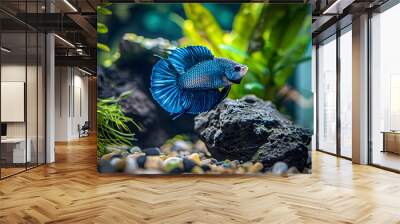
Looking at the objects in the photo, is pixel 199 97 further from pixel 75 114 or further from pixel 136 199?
pixel 75 114

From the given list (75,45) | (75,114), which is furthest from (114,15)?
(75,114)

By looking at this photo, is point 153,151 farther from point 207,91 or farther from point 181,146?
point 207,91

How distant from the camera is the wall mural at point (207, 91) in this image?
237 inches

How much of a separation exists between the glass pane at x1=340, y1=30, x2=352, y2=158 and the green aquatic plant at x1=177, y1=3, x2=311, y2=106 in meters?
2.65

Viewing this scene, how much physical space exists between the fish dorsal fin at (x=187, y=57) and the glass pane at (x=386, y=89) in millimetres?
3258

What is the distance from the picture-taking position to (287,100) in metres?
6.12

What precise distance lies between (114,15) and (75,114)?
1045cm

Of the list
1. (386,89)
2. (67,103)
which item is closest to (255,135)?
(386,89)

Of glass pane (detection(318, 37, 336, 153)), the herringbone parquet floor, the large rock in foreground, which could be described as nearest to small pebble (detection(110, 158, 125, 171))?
the herringbone parquet floor

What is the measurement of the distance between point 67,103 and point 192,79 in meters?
9.93

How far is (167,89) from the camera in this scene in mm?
6020

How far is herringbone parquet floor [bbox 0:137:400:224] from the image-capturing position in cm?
371

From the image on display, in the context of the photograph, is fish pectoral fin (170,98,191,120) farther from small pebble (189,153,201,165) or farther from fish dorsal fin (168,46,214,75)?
small pebble (189,153,201,165)

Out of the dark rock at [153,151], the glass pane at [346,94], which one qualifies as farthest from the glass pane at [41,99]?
the glass pane at [346,94]
